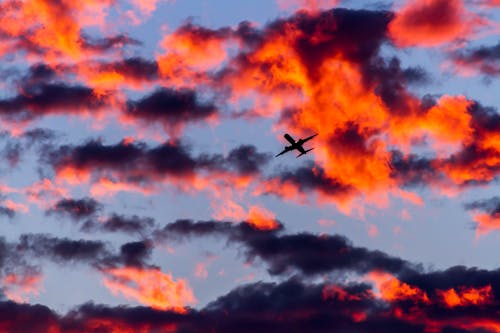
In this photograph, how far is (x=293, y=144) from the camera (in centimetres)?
16325
